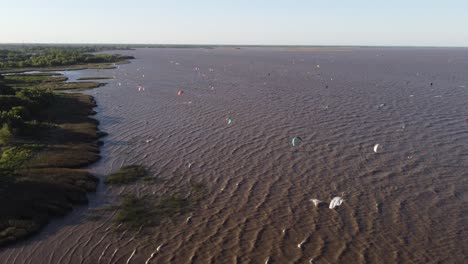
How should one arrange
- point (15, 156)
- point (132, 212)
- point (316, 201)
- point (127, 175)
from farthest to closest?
point (15, 156) → point (127, 175) → point (316, 201) → point (132, 212)

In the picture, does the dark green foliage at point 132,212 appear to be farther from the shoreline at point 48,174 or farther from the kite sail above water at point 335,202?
the kite sail above water at point 335,202

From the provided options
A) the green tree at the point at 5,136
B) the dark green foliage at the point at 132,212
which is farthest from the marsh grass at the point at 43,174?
the dark green foliage at the point at 132,212

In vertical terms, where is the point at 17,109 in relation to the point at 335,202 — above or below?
above

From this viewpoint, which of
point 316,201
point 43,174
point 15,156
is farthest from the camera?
point 15,156

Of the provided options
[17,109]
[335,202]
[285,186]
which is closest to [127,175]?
[285,186]

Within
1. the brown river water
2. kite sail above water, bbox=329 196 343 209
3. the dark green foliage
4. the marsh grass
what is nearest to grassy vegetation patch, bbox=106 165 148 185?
the brown river water

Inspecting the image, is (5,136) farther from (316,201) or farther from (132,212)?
(316,201)

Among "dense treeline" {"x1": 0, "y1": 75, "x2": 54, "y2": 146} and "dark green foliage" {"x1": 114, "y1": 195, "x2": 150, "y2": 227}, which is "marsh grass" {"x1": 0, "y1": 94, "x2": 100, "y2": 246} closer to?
"dense treeline" {"x1": 0, "y1": 75, "x2": 54, "y2": 146}
